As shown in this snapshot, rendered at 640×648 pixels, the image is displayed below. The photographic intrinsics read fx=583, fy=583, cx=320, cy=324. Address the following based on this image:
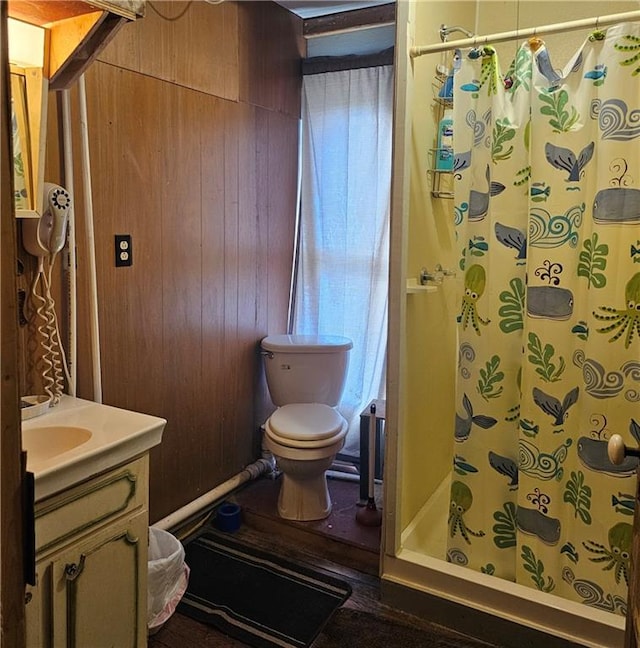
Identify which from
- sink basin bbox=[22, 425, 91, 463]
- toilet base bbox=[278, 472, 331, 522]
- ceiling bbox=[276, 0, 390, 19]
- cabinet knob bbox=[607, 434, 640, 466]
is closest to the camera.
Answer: cabinet knob bbox=[607, 434, 640, 466]

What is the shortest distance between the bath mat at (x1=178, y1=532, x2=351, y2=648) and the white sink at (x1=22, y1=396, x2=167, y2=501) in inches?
Result: 32.8

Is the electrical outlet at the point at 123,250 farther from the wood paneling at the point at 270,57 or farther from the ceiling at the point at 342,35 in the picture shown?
the ceiling at the point at 342,35

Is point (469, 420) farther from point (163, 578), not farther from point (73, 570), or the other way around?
point (73, 570)

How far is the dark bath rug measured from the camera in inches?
76.0

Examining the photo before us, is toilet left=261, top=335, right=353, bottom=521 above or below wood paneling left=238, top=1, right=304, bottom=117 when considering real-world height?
below

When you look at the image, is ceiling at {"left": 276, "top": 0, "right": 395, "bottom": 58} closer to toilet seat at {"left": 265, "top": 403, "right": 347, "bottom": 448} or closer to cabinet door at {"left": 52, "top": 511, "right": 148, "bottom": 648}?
toilet seat at {"left": 265, "top": 403, "right": 347, "bottom": 448}

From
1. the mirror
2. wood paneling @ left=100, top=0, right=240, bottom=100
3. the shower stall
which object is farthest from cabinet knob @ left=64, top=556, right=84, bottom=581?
wood paneling @ left=100, top=0, right=240, bottom=100

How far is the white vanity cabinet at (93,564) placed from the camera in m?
1.35

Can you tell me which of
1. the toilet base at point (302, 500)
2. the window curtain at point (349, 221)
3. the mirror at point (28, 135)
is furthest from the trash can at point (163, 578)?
the window curtain at point (349, 221)

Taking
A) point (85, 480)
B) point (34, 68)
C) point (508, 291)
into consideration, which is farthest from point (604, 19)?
point (85, 480)

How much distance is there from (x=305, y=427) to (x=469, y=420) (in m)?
0.77

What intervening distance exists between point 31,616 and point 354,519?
→ 1.55 meters

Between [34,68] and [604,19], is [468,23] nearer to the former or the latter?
[604,19]

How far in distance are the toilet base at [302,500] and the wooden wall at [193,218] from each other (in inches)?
13.6
